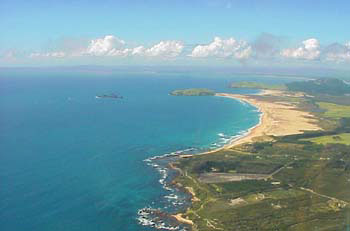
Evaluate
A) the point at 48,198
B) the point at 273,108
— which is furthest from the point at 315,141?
the point at 48,198

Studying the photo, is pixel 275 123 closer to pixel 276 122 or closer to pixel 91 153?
pixel 276 122

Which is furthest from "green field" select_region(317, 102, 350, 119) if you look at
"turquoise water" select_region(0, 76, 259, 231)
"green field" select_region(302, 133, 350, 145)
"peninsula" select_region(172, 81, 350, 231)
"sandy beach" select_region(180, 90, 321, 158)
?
"green field" select_region(302, 133, 350, 145)

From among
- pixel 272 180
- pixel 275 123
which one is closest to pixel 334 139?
pixel 275 123

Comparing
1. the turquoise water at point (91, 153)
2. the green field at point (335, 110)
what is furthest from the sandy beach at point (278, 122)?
the green field at point (335, 110)

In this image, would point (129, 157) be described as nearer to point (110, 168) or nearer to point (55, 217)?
point (110, 168)

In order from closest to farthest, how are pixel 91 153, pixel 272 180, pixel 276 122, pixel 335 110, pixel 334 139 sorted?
1. pixel 272 180
2. pixel 91 153
3. pixel 334 139
4. pixel 276 122
5. pixel 335 110

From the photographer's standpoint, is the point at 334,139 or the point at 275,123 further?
the point at 275,123

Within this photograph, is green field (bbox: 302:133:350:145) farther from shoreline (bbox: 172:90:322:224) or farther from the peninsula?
shoreline (bbox: 172:90:322:224)
